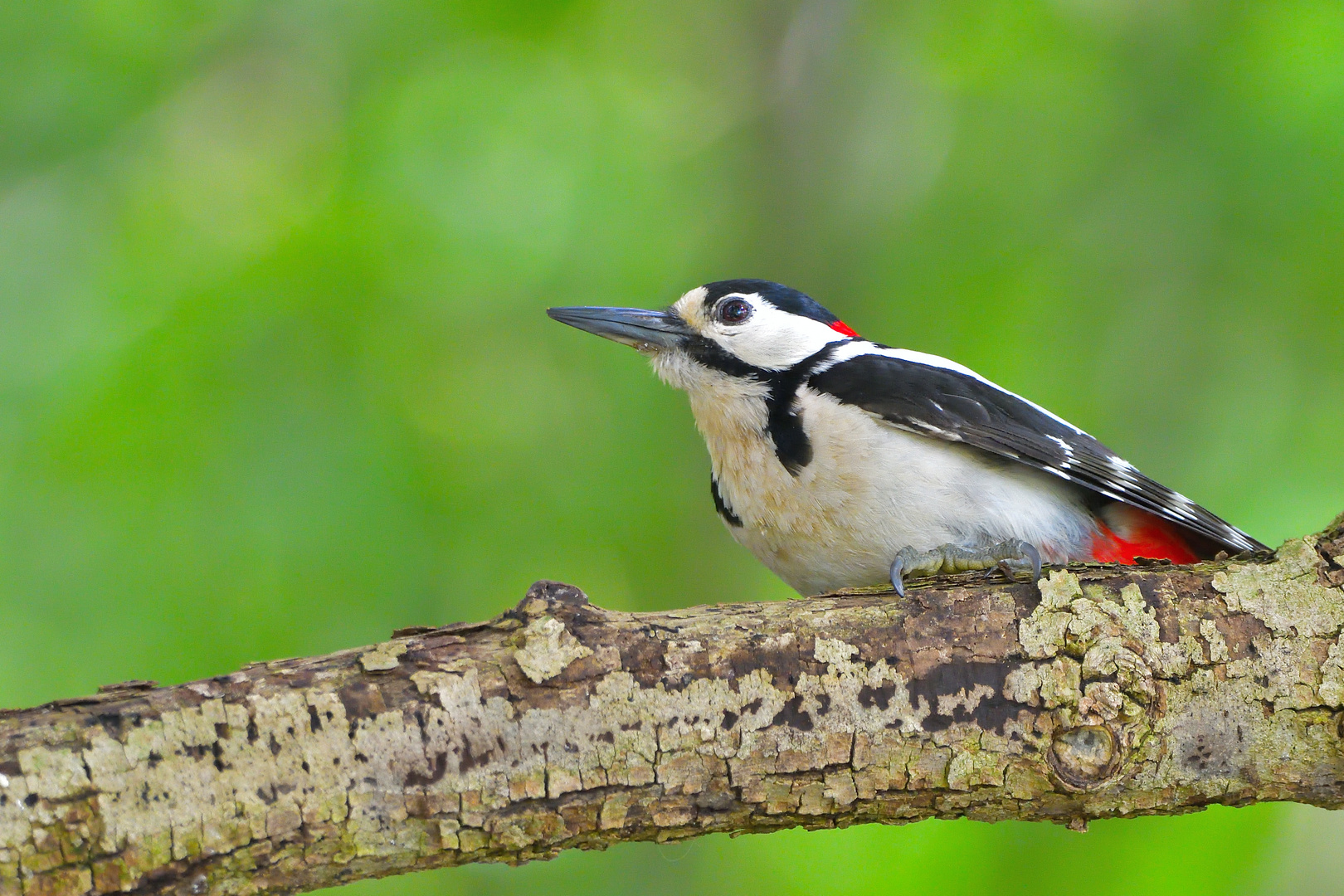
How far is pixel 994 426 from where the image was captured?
7.79 ft

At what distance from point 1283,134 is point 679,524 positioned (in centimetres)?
211

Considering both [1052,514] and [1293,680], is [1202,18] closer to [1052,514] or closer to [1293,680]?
[1052,514]

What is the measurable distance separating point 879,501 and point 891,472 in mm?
68

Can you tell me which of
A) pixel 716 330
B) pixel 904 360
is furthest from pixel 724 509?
pixel 904 360

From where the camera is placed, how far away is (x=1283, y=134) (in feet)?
10.2

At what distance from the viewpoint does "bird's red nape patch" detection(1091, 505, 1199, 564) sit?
257cm

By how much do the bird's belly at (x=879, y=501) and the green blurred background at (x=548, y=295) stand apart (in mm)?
895

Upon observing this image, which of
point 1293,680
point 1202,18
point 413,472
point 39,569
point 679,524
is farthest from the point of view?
point 679,524

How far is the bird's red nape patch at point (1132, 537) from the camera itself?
2566mm

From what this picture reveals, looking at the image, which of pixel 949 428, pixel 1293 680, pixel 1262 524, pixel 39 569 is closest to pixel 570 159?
pixel 949 428

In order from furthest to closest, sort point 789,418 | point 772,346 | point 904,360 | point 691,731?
1. point 772,346
2. point 904,360
3. point 789,418
4. point 691,731

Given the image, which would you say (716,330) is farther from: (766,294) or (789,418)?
(789,418)

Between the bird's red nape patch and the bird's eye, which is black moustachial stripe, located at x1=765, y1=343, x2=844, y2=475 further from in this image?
the bird's red nape patch

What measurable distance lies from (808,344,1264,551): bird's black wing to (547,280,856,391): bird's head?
22cm
